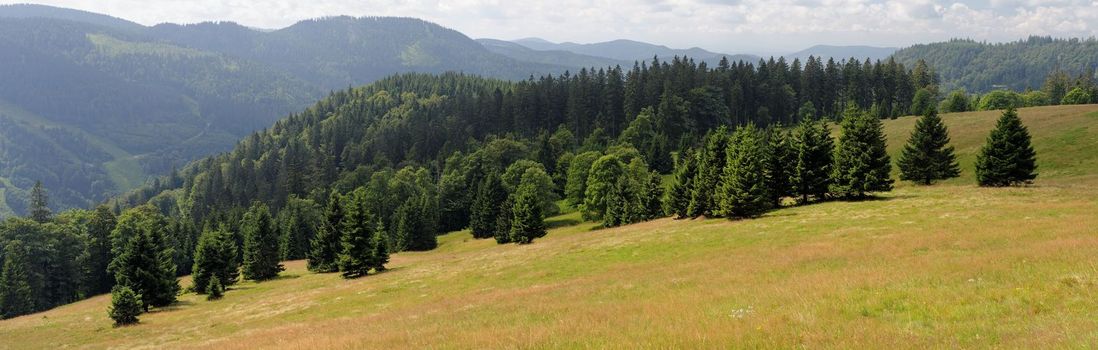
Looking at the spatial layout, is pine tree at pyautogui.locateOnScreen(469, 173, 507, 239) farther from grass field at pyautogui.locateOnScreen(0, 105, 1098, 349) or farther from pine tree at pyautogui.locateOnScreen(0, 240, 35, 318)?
pine tree at pyautogui.locateOnScreen(0, 240, 35, 318)

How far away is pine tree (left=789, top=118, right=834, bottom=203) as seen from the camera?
5197cm

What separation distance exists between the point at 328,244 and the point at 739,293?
58988 millimetres

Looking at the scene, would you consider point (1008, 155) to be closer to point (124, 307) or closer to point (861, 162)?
point (861, 162)

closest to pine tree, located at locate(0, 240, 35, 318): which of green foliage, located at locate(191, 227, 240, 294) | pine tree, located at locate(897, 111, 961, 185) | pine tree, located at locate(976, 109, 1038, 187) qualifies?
green foliage, located at locate(191, 227, 240, 294)

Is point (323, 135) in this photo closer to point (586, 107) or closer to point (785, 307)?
point (586, 107)

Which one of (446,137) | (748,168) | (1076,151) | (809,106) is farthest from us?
(446,137)

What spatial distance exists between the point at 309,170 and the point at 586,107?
80.9 metres

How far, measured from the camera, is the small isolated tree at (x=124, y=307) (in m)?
42.2

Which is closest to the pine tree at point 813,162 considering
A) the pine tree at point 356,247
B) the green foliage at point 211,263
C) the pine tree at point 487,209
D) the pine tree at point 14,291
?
the pine tree at point 356,247

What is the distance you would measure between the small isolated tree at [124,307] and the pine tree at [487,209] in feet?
191

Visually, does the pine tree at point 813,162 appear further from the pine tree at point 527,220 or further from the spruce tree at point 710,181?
the pine tree at point 527,220

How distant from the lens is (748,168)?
49250 mm

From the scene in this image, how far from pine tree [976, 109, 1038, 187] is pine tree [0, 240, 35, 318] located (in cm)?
12130

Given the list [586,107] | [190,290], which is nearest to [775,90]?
[586,107]
